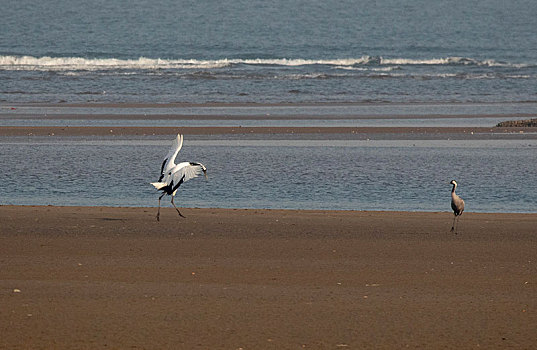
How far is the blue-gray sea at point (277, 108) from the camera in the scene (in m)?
12.1

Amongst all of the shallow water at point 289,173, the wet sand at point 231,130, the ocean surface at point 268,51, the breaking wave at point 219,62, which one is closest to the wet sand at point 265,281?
the shallow water at point 289,173

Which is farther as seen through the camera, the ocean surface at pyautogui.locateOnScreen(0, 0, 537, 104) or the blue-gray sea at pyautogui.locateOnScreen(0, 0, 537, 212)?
the ocean surface at pyautogui.locateOnScreen(0, 0, 537, 104)

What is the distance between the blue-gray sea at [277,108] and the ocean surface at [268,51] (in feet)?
0.61

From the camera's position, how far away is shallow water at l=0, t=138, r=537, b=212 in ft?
36.8

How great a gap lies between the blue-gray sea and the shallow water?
40 millimetres

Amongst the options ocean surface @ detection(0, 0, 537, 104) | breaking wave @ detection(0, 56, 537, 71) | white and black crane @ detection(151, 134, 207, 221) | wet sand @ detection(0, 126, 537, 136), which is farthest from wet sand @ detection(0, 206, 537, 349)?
breaking wave @ detection(0, 56, 537, 71)

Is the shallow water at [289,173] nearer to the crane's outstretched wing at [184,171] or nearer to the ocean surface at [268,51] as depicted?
the crane's outstretched wing at [184,171]

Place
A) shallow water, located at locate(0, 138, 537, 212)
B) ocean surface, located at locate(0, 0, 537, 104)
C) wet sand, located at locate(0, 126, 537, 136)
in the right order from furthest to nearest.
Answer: ocean surface, located at locate(0, 0, 537, 104)
wet sand, located at locate(0, 126, 537, 136)
shallow water, located at locate(0, 138, 537, 212)

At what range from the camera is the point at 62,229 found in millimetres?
8656

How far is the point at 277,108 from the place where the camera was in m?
26.0

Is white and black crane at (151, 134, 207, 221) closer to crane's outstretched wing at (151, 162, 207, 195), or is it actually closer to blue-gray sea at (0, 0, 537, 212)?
crane's outstretched wing at (151, 162, 207, 195)

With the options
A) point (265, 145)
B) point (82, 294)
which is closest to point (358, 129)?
point (265, 145)

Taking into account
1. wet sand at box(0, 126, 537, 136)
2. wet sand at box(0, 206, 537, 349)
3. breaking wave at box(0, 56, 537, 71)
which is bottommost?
wet sand at box(0, 126, 537, 136)

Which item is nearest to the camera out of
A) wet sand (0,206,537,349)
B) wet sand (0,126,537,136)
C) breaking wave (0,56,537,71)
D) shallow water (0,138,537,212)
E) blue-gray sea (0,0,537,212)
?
wet sand (0,206,537,349)
